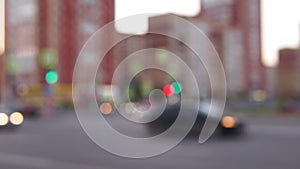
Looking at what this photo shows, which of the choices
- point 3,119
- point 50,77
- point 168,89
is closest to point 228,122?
point 3,119

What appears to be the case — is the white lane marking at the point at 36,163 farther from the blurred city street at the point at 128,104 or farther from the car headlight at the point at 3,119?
the car headlight at the point at 3,119

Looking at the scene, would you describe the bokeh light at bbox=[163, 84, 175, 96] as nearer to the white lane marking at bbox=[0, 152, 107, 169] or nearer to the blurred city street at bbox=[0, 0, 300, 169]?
the blurred city street at bbox=[0, 0, 300, 169]

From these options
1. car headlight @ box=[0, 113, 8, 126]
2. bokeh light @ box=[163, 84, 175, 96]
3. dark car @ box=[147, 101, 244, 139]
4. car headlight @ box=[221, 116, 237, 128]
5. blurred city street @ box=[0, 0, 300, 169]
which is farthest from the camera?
bokeh light @ box=[163, 84, 175, 96]

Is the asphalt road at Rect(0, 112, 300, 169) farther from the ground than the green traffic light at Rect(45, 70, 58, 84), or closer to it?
closer to it

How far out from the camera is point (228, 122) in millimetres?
15969

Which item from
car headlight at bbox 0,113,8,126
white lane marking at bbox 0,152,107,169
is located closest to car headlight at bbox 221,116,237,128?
white lane marking at bbox 0,152,107,169

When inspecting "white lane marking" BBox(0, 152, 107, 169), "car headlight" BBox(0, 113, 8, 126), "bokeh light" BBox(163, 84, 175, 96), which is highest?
"bokeh light" BBox(163, 84, 175, 96)

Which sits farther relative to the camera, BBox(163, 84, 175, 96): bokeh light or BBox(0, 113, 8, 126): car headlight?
BBox(163, 84, 175, 96): bokeh light

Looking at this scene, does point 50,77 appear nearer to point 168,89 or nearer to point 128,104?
point 168,89

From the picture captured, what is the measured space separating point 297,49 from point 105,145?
66.1 meters

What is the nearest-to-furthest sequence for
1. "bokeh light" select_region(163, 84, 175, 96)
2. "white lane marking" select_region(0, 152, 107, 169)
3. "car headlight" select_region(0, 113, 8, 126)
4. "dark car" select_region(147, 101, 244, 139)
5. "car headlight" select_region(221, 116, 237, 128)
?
"white lane marking" select_region(0, 152, 107, 169) < "dark car" select_region(147, 101, 244, 139) < "car headlight" select_region(221, 116, 237, 128) < "car headlight" select_region(0, 113, 8, 126) < "bokeh light" select_region(163, 84, 175, 96)

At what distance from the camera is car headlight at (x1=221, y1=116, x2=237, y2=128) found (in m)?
15.8

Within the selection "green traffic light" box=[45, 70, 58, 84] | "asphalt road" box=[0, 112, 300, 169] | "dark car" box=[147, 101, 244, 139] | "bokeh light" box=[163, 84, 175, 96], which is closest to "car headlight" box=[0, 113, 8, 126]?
"asphalt road" box=[0, 112, 300, 169]

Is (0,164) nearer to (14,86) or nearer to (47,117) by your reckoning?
(47,117)
